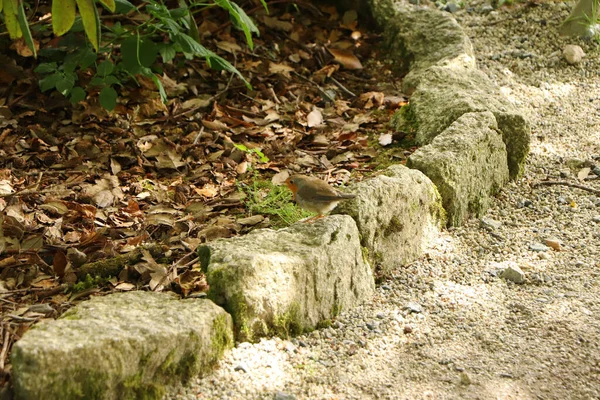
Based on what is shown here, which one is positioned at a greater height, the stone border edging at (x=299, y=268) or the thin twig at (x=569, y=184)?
the stone border edging at (x=299, y=268)

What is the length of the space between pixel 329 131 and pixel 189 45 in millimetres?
1098

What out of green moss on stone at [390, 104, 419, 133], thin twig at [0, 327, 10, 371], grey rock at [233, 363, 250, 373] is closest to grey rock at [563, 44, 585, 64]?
green moss on stone at [390, 104, 419, 133]

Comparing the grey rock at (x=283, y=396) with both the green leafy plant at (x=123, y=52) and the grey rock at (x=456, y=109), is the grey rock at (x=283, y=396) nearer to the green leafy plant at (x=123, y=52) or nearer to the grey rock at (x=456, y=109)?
the green leafy plant at (x=123, y=52)

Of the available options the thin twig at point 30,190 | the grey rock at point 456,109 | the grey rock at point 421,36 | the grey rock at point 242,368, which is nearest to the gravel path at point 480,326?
the grey rock at point 242,368

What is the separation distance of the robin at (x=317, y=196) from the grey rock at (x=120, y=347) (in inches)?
26.7

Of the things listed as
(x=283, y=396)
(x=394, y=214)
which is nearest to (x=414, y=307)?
(x=394, y=214)

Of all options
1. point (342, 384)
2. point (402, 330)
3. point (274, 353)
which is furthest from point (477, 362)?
point (274, 353)

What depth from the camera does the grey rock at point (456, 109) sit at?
4105 millimetres

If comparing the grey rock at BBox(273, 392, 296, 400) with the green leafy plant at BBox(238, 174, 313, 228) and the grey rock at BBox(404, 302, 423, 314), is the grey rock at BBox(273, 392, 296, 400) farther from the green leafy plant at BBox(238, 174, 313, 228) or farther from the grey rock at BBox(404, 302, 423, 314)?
the green leafy plant at BBox(238, 174, 313, 228)

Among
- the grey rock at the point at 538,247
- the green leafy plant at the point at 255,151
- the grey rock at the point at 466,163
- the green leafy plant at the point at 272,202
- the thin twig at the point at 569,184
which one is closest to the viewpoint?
the green leafy plant at the point at 272,202

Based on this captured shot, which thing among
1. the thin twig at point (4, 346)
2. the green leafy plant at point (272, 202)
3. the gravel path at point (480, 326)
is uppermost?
the green leafy plant at point (272, 202)

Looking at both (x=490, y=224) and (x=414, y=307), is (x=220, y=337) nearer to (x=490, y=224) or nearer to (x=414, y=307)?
(x=414, y=307)

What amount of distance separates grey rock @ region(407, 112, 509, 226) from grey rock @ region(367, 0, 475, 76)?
0.95 meters

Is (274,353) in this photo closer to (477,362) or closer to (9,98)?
(477,362)
